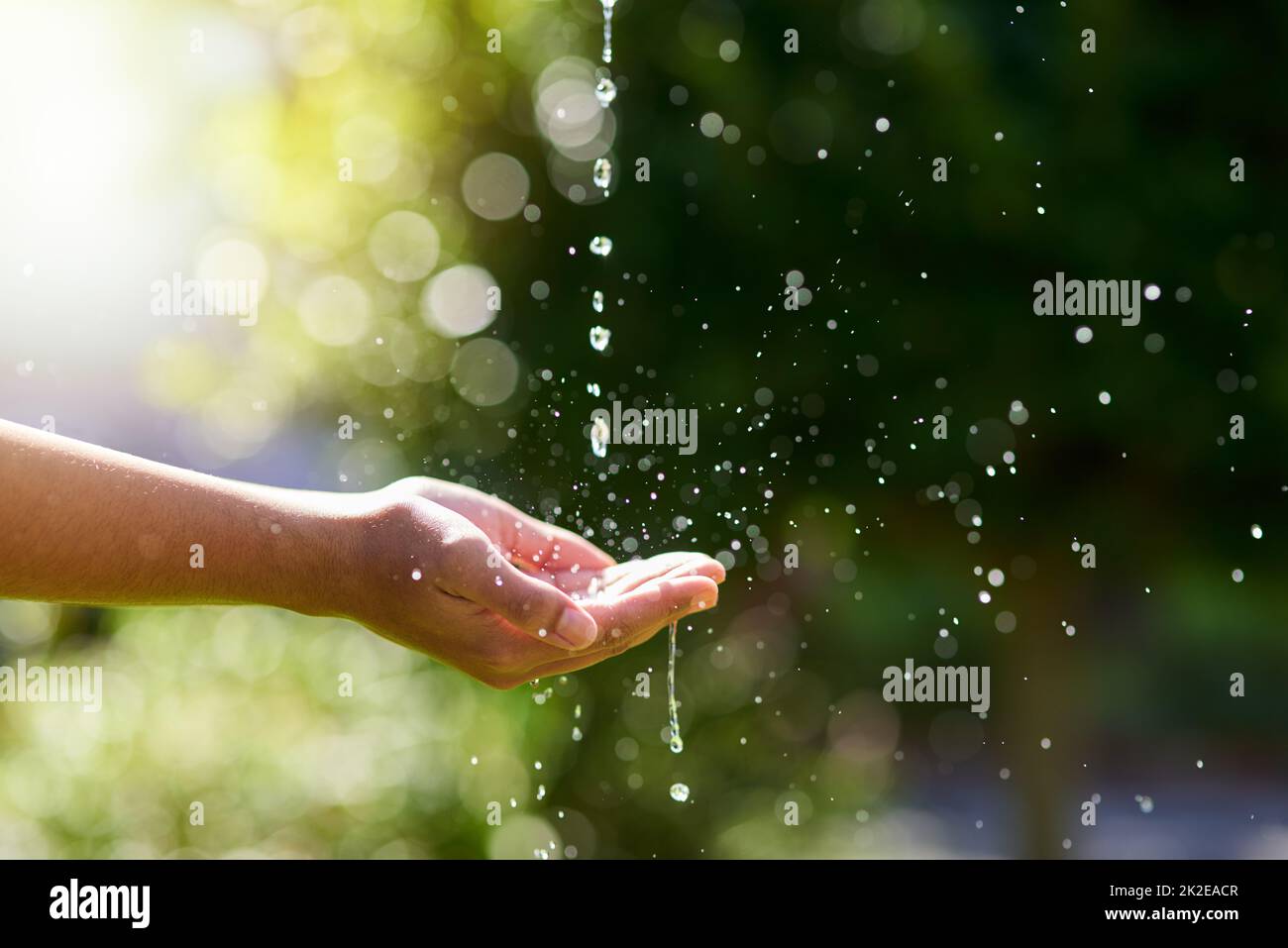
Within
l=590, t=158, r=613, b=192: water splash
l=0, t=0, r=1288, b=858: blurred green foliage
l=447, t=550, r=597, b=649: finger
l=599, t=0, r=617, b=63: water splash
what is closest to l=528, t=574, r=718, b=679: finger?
l=447, t=550, r=597, b=649: finger

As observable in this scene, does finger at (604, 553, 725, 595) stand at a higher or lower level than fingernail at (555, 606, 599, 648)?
higher

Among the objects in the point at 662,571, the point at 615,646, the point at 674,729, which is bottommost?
the point at 674,729

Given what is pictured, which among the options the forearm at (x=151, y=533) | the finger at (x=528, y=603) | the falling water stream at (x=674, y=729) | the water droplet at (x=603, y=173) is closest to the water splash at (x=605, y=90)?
the water droplet at (x=603, y=173)

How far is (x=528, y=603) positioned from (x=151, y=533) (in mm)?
558

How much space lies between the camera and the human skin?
61.5 inches

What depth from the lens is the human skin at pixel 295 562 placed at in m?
1.56

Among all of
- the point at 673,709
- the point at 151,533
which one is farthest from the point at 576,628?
the point at 673,709

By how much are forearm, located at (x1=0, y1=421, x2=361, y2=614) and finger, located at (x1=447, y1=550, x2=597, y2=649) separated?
0.23 metres

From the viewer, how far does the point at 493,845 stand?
142 inches

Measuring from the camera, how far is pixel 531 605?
1633 mm

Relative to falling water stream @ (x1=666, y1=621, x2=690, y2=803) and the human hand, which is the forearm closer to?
the human hand

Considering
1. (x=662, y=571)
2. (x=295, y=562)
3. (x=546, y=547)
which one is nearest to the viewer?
(x=295, y=562)

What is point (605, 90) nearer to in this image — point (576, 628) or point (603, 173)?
point (603, 173)

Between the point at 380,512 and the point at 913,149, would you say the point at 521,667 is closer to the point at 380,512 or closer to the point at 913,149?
the point at 380,512
